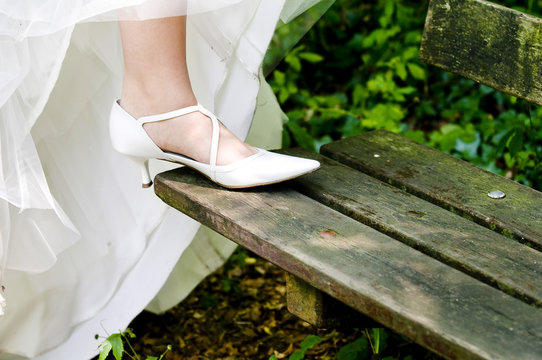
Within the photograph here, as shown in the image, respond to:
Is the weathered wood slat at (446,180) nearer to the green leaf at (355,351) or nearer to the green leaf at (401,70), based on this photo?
the green leaf at (355,351)

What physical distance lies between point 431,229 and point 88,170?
0.96 metres

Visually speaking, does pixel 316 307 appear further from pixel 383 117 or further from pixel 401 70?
pixel 401 70

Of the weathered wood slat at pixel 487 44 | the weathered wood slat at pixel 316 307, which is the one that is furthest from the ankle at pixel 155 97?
the weathered wood slat at pixel 487 44

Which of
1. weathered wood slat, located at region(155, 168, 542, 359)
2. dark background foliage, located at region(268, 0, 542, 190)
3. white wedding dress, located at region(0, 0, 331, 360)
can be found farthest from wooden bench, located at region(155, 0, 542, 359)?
dark background foliage, located at region(268, 0, 542, 190)

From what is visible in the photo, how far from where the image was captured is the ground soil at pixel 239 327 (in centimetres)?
200

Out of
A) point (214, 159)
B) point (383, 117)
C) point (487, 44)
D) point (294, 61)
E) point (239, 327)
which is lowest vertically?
point (239, 327)

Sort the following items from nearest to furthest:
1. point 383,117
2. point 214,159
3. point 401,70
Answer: point 214,159, point 383,117, point 401,70

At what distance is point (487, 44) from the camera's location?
162 centimetres

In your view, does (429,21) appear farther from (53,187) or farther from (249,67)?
(53,187)

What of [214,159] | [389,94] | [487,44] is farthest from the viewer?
[389,94]

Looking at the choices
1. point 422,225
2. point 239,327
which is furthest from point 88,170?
point 422,225

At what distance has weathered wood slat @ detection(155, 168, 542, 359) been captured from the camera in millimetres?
1016

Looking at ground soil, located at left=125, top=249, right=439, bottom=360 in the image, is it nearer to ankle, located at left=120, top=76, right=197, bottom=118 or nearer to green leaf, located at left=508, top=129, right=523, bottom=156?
green leaf, located at left=508, top=129, right=523, bottom=156

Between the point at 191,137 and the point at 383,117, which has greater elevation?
the point at 191,137
